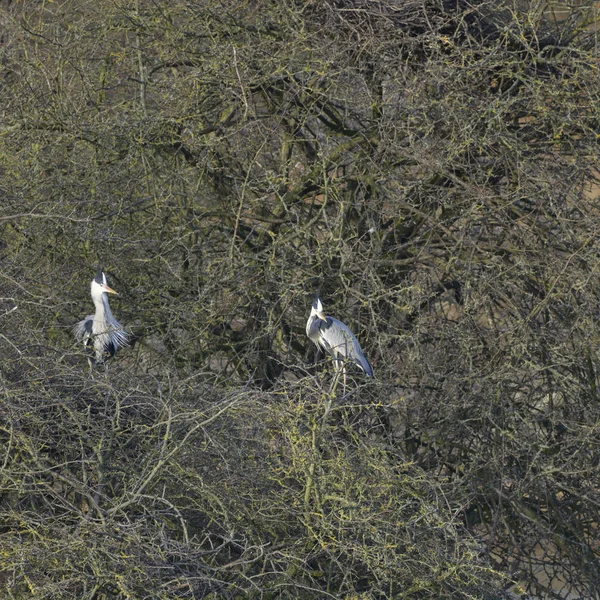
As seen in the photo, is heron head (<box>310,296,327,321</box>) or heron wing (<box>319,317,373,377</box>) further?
heron head (<box>310,296,327,321</box>)

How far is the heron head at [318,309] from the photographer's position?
581 centimetres

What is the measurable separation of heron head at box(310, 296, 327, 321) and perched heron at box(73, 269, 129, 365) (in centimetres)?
96

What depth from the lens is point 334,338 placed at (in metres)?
5.68

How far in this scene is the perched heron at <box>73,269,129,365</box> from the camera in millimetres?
5625

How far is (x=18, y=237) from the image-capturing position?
6367mm

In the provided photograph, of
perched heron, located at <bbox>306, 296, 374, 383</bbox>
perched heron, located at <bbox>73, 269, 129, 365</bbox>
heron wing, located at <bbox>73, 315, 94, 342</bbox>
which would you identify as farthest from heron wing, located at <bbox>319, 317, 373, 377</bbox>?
heron wing, located at <bbox>73, 315, 94, 342</bbox>

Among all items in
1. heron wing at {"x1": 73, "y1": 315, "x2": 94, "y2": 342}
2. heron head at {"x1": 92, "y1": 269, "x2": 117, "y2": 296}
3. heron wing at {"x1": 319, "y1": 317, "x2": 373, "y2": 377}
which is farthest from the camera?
heron head at {"x1": 92, "y1": 269, "x2": 117, "y2": 296}

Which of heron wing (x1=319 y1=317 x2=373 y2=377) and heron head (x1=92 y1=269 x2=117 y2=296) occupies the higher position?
heron wing (x1=319 y1=317 x2=373 y2=377)

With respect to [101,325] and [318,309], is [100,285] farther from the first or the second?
[318,309]

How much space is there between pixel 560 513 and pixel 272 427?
195 centimetres

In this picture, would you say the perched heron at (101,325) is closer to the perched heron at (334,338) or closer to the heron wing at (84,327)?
the heron wing at (84,327)

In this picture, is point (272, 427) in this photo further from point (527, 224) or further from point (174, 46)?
point (174, 46)

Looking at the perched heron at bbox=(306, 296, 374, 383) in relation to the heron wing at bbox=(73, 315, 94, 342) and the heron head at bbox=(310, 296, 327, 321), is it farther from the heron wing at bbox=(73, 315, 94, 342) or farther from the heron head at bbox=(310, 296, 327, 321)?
the heron wing at bbox=(73, 315, 94, 342)

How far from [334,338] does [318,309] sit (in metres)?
0.28
